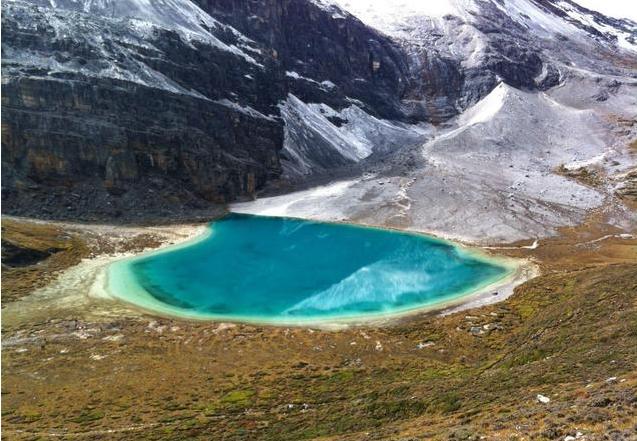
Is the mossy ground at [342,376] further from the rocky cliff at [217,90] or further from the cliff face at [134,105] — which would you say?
the cliff face at [134,105]

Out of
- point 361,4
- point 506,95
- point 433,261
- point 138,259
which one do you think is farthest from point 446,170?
point 361,4

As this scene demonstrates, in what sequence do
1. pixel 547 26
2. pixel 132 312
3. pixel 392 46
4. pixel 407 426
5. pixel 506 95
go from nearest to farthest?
1. pixel 407 426
2. pixel 132 312
3. pixel 506 95
4. pixel 392 46
5. pixel 547 26

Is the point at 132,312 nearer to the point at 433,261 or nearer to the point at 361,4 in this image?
the point at 433,261

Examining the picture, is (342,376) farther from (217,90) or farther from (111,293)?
(217,90)

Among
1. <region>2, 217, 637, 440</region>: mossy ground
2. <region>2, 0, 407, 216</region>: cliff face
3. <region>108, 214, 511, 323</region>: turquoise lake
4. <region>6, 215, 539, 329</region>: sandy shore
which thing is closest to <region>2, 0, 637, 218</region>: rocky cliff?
<region>2, 0, 407, 216</region>: cliff face

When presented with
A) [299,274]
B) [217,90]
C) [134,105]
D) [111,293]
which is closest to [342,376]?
[111,293]
